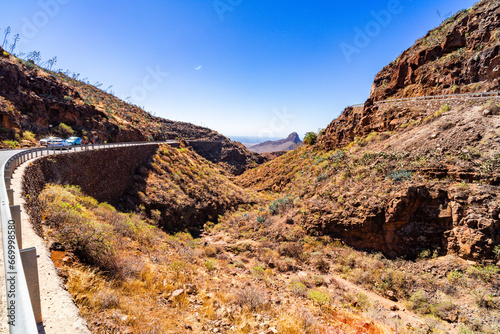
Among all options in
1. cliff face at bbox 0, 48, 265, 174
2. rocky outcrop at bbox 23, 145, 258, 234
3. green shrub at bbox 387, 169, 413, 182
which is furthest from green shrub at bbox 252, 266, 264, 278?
cliff face at bbox 0, 48, 265, 174

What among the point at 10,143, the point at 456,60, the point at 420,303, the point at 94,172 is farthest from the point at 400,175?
the point at 10,143

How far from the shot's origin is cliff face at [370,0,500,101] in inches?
589

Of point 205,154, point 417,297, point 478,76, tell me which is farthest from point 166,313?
point 205,154

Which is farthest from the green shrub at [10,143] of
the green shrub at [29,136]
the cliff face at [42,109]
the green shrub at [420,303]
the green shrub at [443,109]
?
the green shrub at [443,109]

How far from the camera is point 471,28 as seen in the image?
17562 mm

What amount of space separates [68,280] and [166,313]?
217 centimetres

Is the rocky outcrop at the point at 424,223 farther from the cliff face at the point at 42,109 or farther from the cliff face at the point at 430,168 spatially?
the cliff face at the point at 42,109

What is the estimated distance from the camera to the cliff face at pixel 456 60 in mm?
14961

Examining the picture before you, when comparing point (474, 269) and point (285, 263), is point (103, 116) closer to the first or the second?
point (285, 263)

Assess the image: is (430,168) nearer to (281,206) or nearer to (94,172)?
(281,206)

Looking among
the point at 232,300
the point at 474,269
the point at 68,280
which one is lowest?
the point at 474,269

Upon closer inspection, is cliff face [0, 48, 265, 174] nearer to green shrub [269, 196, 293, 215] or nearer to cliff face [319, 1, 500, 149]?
green shrub [269, 196, 293, 215]

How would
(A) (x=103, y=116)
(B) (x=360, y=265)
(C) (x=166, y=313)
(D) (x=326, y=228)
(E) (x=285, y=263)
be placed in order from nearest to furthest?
1. (C) (x=166, y=313)
2. (B) (x=360, y=265)
3. (E) (x=285, y=263)
4. (D) (x=326, y=228)
5. (A) (x=103, y=116)

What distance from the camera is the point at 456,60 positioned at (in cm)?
1717
